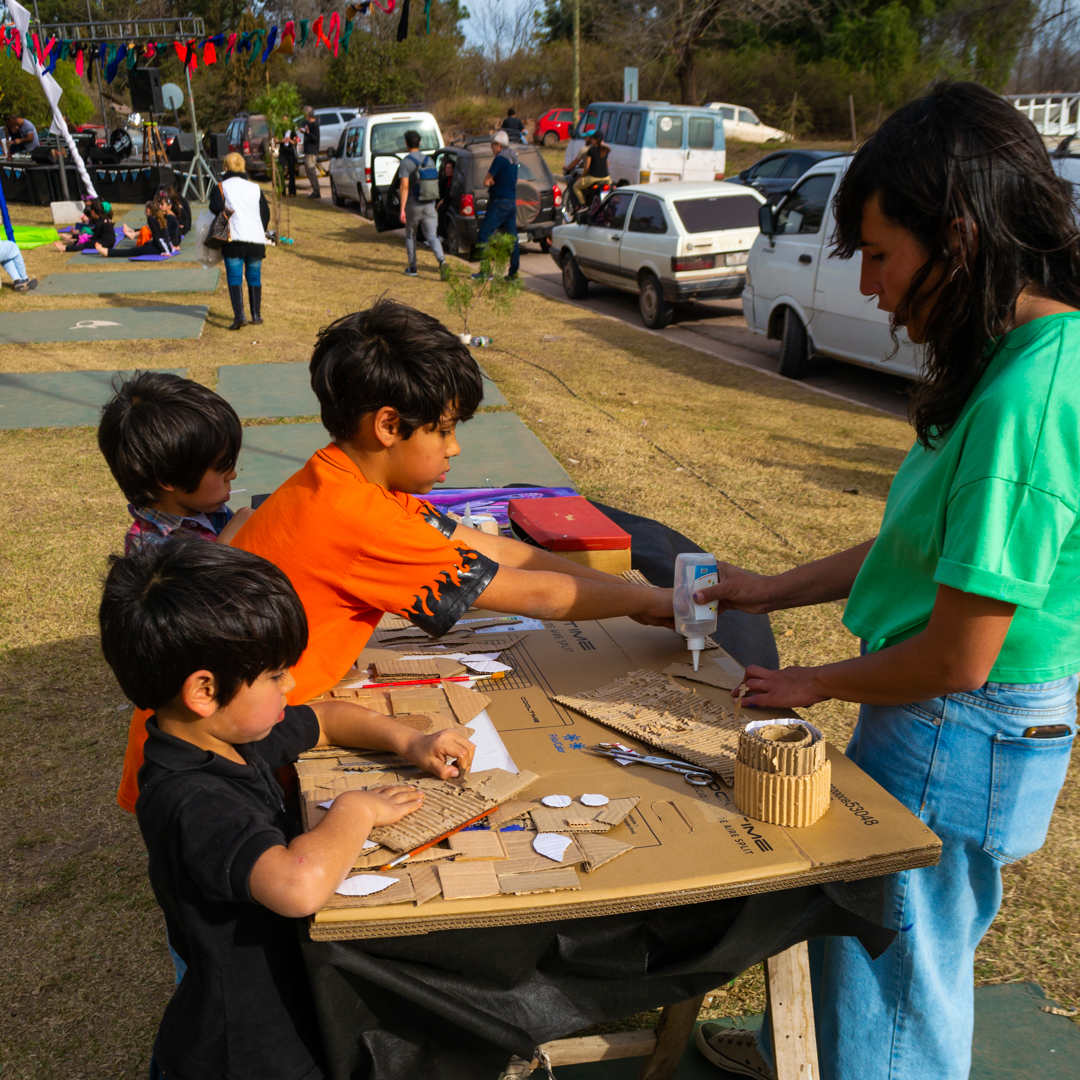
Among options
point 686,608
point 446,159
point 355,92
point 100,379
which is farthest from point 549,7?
point 686,608

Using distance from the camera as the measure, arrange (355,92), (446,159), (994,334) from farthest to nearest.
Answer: (355,92), (446,159), (994,334)

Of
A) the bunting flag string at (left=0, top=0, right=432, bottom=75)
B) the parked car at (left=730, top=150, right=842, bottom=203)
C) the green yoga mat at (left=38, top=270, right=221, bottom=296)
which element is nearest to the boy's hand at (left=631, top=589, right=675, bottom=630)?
the green yoga mat at (left=38, top=270, right=221, bottom=296)

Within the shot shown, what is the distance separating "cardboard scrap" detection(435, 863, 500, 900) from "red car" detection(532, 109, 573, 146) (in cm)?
3664

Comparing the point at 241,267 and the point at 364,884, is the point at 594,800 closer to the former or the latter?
the point at 364,884

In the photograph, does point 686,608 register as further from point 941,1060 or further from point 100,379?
point 100,379

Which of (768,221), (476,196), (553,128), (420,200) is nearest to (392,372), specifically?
(768,221)

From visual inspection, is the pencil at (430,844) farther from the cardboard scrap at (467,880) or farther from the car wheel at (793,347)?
the car wheel at (793,347)

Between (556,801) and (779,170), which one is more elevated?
(779,170)

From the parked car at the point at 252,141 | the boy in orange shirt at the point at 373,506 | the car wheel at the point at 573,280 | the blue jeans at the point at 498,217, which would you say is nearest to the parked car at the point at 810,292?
the car wheel at the point at 573,280

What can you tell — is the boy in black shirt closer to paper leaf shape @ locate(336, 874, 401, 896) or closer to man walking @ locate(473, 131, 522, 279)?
paper leaf shape @ locate(336, 874, 401, 896)

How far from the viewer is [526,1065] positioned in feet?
6.88

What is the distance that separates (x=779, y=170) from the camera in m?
18.8

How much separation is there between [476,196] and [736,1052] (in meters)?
14.4

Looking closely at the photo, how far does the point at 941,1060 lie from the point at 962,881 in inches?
14.8
